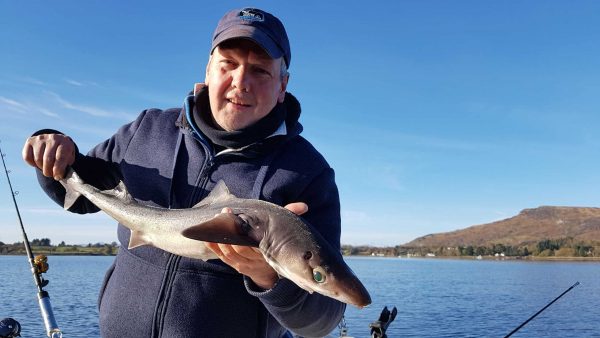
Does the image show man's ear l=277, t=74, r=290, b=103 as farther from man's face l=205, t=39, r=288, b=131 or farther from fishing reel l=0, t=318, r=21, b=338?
fishing reel l=0, t=318, r=21, b=338

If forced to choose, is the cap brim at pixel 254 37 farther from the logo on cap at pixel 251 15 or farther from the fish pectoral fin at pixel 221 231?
the fish pectoral fin at pixel 221 231

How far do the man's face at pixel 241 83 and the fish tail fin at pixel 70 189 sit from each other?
138 centimetres

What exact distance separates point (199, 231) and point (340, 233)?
4.73 feet

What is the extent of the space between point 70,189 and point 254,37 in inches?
86.3

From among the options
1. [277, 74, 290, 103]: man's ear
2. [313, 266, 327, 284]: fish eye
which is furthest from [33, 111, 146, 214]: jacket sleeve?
[313, 266, 327, 284]: fish eye

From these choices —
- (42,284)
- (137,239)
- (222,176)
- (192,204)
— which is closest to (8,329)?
(42,284)

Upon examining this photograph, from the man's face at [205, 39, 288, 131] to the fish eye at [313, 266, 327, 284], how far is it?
1555 mm

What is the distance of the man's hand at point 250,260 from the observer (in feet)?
12.1

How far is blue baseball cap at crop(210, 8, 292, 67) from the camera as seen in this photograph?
4203 millimetres

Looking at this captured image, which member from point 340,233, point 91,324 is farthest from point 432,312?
point 340,233

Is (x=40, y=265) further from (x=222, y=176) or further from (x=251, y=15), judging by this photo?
(x=251, y=15)

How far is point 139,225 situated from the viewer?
4469 mm

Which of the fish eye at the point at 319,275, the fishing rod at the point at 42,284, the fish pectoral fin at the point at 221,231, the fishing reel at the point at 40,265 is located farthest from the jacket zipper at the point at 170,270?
the fishing reel at the point at 40,265

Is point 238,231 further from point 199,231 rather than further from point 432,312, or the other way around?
point 432,312
